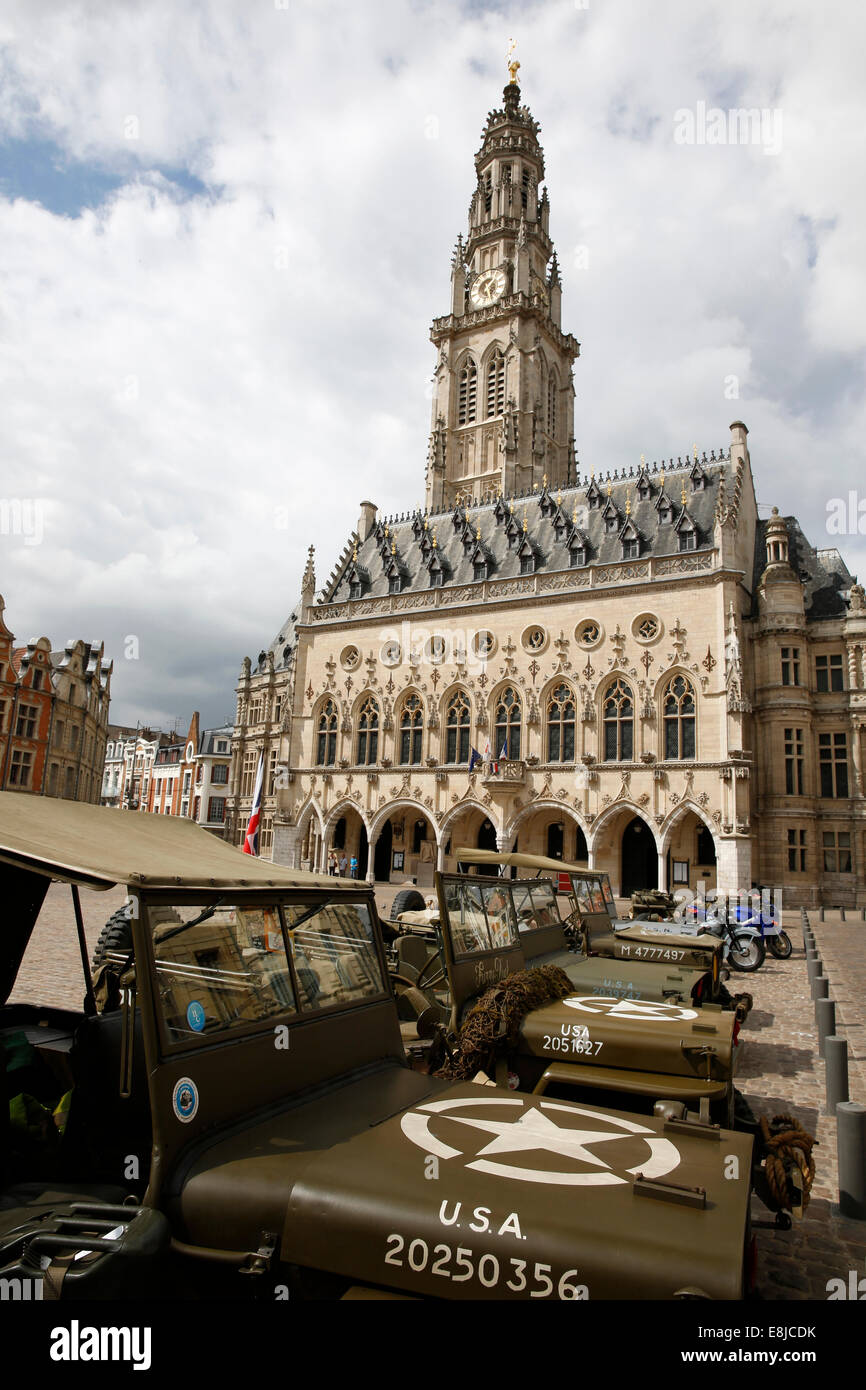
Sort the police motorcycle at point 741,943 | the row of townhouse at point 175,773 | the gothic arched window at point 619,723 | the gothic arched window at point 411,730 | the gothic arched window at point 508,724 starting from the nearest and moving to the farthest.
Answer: the police motorcycle at point 741,943
the gothic arched window at point 619,723
the gothic arched window at point 508,724
the gothic arched window at point 411,730
the row of townhouse at point 175,773

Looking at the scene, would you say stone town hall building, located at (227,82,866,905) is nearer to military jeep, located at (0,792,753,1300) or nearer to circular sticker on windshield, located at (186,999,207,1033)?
military jeep, located at (0,792,753,1300)

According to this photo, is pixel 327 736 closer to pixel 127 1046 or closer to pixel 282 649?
pixel 282 649

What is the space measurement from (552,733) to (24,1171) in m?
29.5

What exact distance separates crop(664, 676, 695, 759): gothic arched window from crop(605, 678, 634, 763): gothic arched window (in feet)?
4.43

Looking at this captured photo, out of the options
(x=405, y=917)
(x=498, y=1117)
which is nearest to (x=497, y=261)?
(x=405, y=917)

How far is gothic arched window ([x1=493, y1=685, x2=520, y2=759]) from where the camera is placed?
107 feet

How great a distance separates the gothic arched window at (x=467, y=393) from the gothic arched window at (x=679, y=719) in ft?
82.7

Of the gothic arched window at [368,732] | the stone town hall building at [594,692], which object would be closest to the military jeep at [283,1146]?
the stone town hall building at [594,692]

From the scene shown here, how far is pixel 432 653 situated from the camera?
3525cm

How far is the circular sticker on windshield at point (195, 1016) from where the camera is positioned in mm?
3105

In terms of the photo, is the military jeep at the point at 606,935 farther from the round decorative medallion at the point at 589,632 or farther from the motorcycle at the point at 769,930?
the round decorative medallion at the point at 589,632

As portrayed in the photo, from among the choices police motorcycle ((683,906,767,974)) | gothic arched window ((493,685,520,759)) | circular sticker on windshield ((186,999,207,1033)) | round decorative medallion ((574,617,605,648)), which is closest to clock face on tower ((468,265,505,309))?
round decorative medallion ((574,617,605,648))

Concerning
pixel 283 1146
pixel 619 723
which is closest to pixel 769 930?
pixel 619 723

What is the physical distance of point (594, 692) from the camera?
1222 inches
